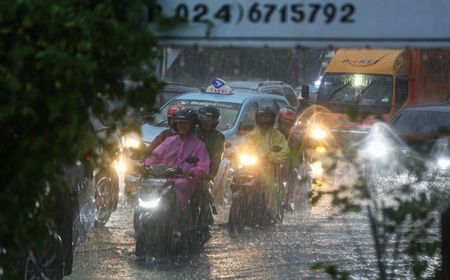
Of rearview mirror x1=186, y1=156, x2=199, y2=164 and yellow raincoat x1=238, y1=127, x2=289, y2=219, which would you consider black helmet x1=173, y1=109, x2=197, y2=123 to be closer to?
rearview mirror x1=186, y1=156, x2=199, y2=164

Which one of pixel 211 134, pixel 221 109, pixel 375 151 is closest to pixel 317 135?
pixel 375 151

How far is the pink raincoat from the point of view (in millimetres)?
10141

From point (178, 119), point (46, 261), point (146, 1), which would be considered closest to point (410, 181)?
point (146, 1)

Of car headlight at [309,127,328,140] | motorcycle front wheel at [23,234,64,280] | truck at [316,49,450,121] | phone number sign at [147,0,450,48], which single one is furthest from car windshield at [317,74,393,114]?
phone number sign at [147,0,450,48]

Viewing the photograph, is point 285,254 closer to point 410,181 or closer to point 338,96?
point 410,181

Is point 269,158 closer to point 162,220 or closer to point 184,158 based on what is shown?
point 184,158

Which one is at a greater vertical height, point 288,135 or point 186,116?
point 186,116

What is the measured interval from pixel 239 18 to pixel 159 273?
20.1ft

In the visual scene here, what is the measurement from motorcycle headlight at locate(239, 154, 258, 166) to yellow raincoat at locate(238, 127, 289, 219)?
74 mm

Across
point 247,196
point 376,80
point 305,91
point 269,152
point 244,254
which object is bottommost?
point 244,254

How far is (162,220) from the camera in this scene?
1009 cm

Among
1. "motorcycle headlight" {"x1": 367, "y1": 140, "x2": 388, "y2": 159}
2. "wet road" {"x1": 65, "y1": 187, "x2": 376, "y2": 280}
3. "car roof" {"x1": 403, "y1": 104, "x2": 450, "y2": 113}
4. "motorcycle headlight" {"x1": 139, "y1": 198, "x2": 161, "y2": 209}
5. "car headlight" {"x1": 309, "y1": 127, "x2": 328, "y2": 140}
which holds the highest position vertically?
"car roof" {"x1": 403, "y1": 104, "x2": 450, "y2": 113}

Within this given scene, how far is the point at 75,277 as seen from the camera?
944cm

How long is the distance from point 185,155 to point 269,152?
239cm
